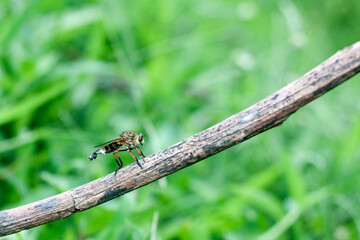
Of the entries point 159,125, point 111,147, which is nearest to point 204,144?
point 111,147

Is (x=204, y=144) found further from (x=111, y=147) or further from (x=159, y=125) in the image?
(x=159, y=125)

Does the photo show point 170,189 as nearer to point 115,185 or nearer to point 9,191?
point 9,191

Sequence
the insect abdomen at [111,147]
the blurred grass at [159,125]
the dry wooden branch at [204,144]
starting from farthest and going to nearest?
the blurred grass at [159,125]
the insect abdomen at [111,147]
the dry wooden branch at [204,144]

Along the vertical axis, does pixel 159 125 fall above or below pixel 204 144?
above

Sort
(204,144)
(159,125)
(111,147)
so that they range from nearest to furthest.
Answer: (204,144)
(111,147)
(159,125)

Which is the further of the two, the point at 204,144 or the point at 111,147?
the point at 111,147

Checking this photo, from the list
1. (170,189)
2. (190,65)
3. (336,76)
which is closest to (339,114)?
(190,65)
